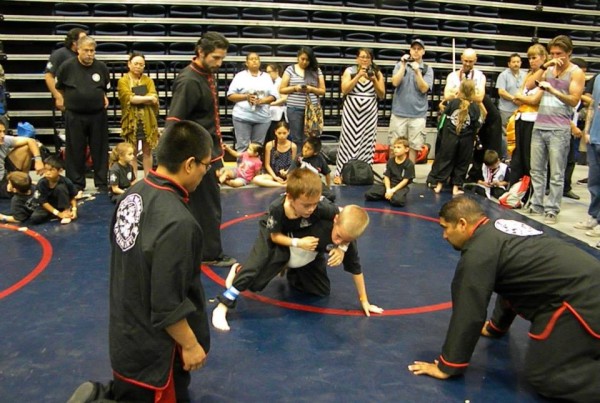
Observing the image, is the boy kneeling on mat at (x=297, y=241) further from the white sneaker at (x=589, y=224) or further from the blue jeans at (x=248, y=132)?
the blue jeans at (x=248, y=132)

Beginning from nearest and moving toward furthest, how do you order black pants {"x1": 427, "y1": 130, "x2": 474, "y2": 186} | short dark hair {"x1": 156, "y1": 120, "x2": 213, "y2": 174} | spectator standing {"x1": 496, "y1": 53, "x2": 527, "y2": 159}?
short dark hair {"x1": 156, "y1": 120, "x2": 213, "y2": 174}, black pants {"x1": 427, "y1": 130, "x2": 474, "y2": 186}, spectator standing {"x1": 496, "y1": 53, "x2": 527, "y2": 159}

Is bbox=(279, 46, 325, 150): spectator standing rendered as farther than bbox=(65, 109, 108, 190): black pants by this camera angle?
Yes

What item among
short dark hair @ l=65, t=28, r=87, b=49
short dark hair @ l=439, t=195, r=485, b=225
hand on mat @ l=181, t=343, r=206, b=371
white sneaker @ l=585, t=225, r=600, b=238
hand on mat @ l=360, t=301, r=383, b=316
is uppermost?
short dark hair @ l=65, t=28, r=87, b=49

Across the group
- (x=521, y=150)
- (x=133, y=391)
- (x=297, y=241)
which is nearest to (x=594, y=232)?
(x=521, y=150)

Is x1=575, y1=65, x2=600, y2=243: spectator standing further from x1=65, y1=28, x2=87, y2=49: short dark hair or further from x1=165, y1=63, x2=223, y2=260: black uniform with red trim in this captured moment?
x1=65, y1=28, x2=87, y2=49: short dark hair

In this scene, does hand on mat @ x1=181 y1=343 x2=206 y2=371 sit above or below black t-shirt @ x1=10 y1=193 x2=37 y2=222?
above

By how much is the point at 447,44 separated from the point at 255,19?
417cm

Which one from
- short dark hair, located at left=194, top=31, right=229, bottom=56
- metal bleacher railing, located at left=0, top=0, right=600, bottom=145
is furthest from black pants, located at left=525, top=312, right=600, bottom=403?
metal bleacher railing, located at left=0, top=0, right=600, bottom=145

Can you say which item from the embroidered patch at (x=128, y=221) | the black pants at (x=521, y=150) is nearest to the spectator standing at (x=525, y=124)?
the black pants at (x=521, y=150)

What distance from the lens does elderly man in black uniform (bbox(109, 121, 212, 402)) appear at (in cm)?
205

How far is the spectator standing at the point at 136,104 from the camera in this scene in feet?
23.5

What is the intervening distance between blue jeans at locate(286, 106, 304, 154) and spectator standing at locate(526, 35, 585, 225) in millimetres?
3005

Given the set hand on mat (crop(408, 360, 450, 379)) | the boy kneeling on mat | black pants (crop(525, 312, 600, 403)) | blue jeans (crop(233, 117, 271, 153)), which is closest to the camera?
black pants (crop(525, 312, 600, 403))

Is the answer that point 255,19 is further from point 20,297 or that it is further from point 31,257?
point 20,297
